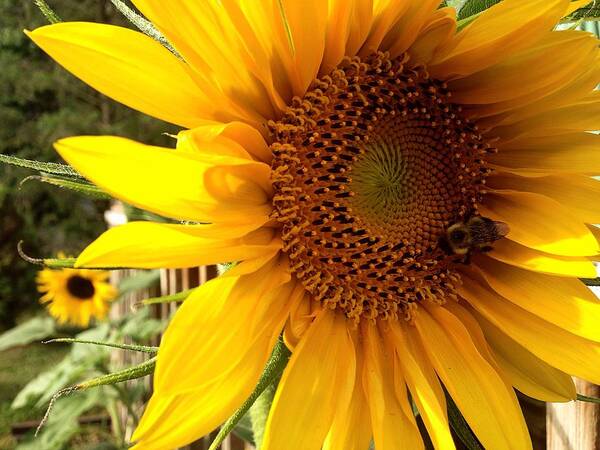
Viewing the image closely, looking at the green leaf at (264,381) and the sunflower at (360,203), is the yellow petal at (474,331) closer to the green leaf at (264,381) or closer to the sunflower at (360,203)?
the sunflower at (360,203)

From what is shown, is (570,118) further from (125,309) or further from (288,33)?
(125,309)

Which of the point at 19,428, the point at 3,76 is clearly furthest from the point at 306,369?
the point at 3,76

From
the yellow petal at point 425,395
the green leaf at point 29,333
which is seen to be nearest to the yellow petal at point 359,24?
the yellow petal at point 425,395

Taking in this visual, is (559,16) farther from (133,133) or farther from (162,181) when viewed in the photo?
(133,133)

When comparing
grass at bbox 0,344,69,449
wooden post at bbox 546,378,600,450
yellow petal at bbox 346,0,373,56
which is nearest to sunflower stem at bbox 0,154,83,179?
yellow petal at bbox 346,0,373,56

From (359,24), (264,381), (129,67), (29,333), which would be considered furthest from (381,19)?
(29,333)

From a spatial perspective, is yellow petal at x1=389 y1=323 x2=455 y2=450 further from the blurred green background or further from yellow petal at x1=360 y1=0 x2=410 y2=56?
the blurred green background
